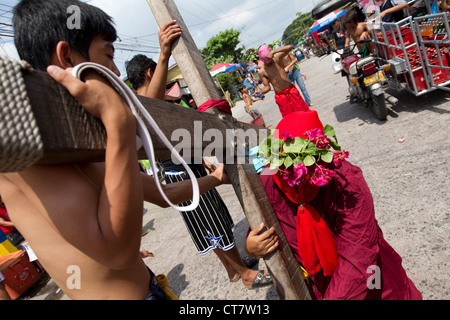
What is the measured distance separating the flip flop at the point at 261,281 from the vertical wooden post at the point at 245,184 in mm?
1147

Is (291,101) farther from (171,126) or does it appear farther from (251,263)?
(171,126)

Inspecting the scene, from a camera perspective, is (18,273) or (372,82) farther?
(372,82)

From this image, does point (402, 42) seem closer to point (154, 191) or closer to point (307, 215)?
point (307, 215)

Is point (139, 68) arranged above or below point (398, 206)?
above

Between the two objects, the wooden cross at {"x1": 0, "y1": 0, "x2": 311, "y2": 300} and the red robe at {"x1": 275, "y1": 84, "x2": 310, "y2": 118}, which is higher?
the wooden cross at {"x1": 0, "y1": 0, "x2": 311, "y2": 300}

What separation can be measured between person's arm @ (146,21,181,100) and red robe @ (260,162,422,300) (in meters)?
0.81

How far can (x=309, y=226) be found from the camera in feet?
4.77

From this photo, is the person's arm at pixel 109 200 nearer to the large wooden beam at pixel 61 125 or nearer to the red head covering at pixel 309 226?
the large wooden beam at pixel 61 125

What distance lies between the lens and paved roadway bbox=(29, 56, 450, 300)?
212cm

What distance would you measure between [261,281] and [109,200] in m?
2.15

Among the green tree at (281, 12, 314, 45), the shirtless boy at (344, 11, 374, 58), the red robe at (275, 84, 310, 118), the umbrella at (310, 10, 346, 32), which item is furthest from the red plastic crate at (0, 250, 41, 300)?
the green tree at (281, 12, 314, 45)

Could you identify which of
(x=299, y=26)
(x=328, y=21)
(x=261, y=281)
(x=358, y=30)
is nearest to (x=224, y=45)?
(x=328, y=21)

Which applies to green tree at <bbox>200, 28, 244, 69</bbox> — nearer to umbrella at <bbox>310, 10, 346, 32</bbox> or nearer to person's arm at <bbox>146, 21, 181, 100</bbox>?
umbrella at <bbox>310, 10, 346, 32</bbox>

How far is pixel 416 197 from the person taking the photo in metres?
2.66
